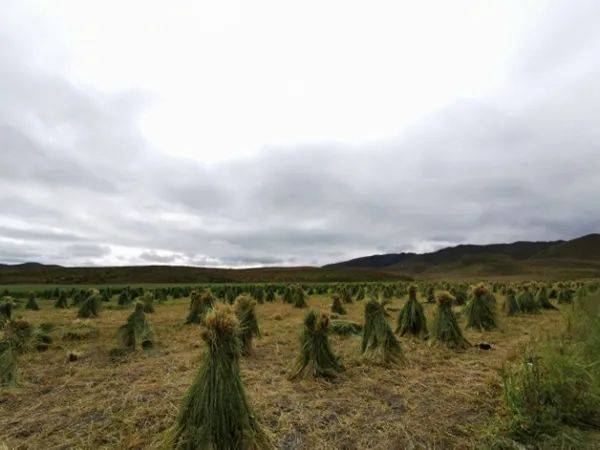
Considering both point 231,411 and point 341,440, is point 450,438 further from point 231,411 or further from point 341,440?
point 231,411

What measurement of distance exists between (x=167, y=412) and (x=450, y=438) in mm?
4188

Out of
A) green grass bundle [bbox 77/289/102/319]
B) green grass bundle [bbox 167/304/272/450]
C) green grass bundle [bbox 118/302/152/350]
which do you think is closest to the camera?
green grass bundle [bbox 167/304/272/450]

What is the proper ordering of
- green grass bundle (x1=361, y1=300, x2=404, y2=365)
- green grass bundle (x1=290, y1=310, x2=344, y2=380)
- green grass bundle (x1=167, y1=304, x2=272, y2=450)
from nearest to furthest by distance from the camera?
green grass bundle (x1=167, y1=304, x2=272, y2=450)
green grass bundle (x1=290, y1=310, x2=344, y2=380)
green grass bundle (x1=361, y1=300, x2=404, y2=365)

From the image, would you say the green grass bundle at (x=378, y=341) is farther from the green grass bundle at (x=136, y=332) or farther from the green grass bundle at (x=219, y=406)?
the green grass bundle at (x=136, y=332)

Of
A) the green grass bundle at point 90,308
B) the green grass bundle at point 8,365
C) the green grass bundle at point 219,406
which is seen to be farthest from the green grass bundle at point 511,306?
the green grass bundle at point 90,308

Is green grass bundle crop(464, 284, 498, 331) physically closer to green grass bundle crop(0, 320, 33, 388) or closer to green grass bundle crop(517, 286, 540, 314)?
green grass bundle crop(517, 286, 540, 314)

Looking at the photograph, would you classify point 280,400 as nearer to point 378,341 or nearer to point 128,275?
point 378,341

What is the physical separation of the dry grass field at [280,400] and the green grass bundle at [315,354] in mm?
280

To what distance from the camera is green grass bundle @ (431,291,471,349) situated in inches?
420

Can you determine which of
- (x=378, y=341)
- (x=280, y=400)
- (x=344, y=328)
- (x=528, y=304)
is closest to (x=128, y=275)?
(x=528, y=304)

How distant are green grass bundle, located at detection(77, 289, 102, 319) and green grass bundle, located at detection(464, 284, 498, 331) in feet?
58.7

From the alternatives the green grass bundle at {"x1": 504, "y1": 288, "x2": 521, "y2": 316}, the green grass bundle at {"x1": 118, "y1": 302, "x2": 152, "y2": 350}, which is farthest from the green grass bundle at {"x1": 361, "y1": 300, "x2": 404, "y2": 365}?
the green grass bundle at {"x1": 504, "y1": 288, "x2": 521, "y2": 316}

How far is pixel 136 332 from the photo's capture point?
11.2m

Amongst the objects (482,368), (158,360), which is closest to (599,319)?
(482,368)
